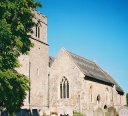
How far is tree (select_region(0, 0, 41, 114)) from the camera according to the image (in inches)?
755

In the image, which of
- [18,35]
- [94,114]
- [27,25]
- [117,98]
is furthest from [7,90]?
[117,98]

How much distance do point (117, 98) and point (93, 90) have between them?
32.2 ft

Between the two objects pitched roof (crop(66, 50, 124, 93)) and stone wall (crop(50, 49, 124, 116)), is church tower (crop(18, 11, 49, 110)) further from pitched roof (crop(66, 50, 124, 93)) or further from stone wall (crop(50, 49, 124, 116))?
pitched roof (crop(66, 50, 124, 93))

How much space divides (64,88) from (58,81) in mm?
1368

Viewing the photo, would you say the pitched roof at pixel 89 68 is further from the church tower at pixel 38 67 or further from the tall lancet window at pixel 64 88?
the church tower at pixel 38 67

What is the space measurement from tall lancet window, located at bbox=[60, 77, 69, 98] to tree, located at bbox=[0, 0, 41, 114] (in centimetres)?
1921

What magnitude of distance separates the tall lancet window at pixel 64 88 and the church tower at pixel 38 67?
2.29 metres

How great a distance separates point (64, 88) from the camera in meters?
40.7

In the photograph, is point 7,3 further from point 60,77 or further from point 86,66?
point 86,66

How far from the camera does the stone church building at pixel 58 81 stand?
126ft

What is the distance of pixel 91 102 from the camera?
4019cm

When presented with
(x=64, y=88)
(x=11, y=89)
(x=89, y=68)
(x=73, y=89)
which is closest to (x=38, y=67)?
(x=64, y=88)

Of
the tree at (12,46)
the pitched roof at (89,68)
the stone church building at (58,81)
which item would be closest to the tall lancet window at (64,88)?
the stone church building at (58,81)

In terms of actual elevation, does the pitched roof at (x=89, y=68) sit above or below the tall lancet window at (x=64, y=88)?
above
